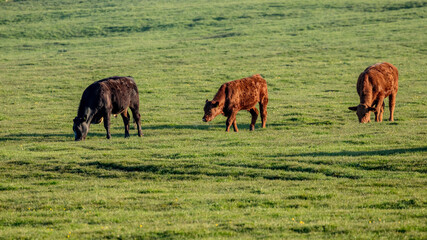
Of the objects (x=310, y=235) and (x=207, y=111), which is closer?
(x=310, y=235)

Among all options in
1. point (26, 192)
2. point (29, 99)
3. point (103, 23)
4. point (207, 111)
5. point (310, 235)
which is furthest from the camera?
point (103, 23)

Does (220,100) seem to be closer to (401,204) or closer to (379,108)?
(379,108)

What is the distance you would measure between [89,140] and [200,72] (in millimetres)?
20688

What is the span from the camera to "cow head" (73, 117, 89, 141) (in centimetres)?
2119

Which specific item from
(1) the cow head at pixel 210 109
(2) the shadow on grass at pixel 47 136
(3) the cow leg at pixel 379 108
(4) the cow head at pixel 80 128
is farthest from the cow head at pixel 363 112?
(4) the cow head at pixel 80 128

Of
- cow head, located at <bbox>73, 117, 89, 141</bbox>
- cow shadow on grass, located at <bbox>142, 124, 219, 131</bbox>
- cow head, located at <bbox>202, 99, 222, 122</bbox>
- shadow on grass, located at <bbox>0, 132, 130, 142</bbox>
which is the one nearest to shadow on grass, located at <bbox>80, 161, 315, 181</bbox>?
cow head, located at <bbox>73, 117, 89, 141</bbox>

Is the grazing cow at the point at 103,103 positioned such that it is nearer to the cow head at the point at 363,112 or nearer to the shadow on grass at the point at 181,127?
the shadow on grass at the point at 181,127

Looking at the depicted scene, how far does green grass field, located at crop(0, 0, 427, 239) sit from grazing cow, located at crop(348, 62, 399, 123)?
0.63m

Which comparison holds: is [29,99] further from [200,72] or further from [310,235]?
[310,235]

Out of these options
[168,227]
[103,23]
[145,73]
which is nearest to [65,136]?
[168,227]

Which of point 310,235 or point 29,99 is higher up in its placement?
point 310,235

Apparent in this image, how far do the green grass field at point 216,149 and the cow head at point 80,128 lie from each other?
73cm

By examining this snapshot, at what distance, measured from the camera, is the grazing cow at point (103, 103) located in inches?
842

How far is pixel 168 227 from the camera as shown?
35.7 ft
